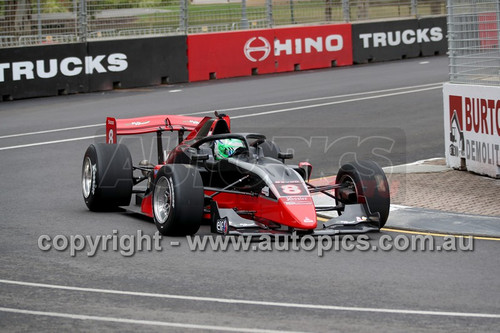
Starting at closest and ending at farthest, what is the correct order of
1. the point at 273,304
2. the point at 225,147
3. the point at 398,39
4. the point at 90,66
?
the point at 273,304 < the point at 225,147 < the point at 90,66 < the point at 398,39

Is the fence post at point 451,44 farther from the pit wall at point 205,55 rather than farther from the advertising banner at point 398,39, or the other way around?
the advertising banner at point 398,39

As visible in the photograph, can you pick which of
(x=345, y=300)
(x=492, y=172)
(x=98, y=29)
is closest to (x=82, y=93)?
(x=98, y=29)

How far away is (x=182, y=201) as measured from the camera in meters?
10.5

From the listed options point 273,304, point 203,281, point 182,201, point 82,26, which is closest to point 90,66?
point 82,26

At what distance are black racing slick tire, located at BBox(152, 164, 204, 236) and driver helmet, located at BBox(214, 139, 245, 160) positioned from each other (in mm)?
789

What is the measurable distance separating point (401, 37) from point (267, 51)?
19.5 ft

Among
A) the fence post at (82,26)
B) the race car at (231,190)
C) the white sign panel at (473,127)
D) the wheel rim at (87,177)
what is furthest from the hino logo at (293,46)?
the race car at (231,190)

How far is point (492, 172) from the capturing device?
48.2 feet

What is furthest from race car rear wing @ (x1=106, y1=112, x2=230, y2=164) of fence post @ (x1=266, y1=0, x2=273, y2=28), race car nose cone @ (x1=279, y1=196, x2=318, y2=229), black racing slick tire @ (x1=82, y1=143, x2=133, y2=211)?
fence post @ (x1=266, y1=0, x2=273, y2=28)

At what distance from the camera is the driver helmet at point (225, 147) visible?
11680mm

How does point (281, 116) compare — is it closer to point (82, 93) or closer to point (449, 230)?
point (82, 93)

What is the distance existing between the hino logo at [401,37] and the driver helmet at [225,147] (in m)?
20.2

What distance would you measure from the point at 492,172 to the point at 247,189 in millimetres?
5267

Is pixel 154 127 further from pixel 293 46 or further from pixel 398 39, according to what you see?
pixel 398 39
